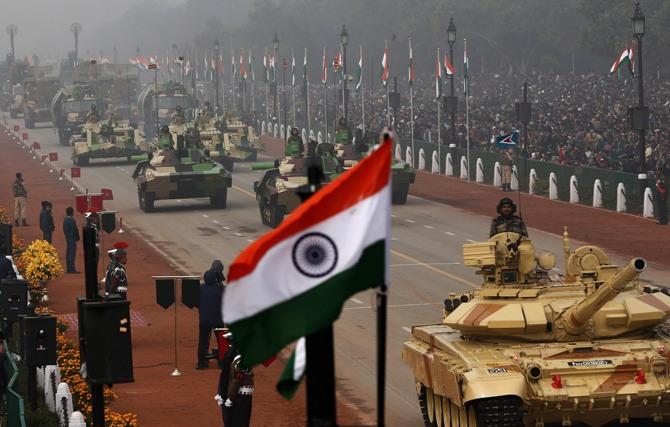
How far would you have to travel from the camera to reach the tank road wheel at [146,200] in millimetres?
49688

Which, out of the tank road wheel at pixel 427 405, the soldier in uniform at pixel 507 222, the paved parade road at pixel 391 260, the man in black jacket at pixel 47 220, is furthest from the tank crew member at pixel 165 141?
the tank road wheel at pixel 427 405

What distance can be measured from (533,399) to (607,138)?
40078mm

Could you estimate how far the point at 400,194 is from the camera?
4947cm

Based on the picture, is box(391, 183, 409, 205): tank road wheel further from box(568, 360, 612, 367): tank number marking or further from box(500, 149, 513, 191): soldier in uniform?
box(568, 360, 612, 367): tank number marking

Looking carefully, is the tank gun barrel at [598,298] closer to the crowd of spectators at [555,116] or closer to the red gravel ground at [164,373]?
the red gravel ground at [164,373]

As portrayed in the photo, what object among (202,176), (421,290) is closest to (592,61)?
(202,176)

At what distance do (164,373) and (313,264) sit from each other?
16192 millimetres

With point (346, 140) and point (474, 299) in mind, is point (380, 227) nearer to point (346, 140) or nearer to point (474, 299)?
point (474, 299)

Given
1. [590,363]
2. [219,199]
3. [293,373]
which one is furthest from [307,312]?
[219,199]

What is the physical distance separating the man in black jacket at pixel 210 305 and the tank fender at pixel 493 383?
7636 mm

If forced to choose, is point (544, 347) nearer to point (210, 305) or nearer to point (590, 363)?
point (590, 363)

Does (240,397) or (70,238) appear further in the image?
(70,238)

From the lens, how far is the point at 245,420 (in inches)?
760

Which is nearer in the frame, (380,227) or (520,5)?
(380,227)
